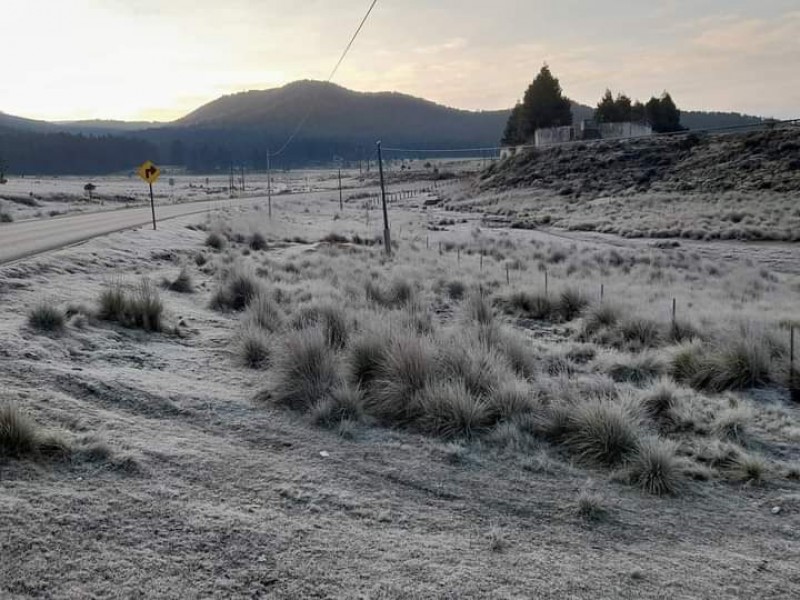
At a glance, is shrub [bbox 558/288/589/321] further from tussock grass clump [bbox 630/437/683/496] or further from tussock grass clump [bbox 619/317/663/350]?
tussock grass clump [bbox 630/437/683/496]

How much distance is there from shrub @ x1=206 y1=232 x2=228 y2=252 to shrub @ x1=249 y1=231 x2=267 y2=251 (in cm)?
130

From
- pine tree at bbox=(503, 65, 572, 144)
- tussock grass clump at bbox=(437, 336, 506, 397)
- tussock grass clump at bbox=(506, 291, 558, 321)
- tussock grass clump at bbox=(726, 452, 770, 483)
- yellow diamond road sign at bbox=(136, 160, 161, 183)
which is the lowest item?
tussock grass clump at bbox=(506, 291, 558, 321)

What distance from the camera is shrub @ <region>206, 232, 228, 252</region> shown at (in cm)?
2787

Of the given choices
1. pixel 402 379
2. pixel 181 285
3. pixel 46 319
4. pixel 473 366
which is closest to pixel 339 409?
pixel 402 379

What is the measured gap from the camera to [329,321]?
35.1 ft

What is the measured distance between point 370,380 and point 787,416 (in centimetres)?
501

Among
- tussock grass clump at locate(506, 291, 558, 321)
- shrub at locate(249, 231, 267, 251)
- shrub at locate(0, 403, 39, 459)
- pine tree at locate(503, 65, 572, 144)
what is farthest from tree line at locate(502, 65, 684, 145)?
shrub at locate(0, 403, 39, 459)

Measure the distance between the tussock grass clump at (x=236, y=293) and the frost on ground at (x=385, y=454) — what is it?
2.58 feet

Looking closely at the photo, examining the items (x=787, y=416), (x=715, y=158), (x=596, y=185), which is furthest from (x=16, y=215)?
(x=715, y=158)

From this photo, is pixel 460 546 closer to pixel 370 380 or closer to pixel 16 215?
pixel 370 380

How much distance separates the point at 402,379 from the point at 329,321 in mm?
3013

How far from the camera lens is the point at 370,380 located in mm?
8414

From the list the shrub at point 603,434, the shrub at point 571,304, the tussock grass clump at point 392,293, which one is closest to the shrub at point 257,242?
the tussock grass clump at point 392,293

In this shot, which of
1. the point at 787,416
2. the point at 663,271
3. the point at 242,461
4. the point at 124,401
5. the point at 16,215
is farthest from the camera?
the point at 16,215
